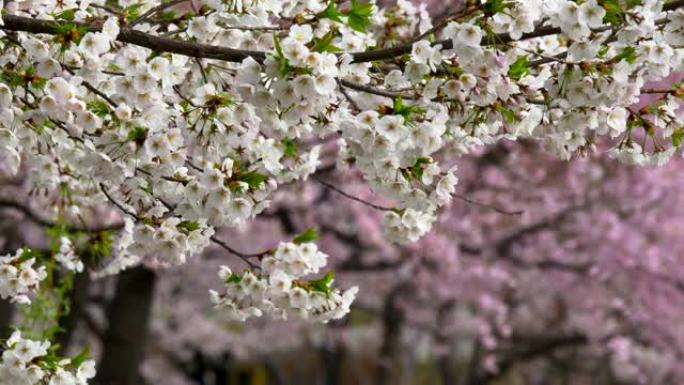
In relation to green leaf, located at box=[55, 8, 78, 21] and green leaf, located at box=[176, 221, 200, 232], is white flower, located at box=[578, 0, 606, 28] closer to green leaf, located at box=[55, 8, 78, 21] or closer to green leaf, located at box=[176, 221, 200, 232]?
green leaf, located at box=[176, 221, 200, 232]

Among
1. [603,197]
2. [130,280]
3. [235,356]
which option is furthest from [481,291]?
[235,356]

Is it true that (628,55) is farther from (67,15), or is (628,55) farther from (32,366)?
(32,366)

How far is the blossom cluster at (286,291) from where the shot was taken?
449 cm

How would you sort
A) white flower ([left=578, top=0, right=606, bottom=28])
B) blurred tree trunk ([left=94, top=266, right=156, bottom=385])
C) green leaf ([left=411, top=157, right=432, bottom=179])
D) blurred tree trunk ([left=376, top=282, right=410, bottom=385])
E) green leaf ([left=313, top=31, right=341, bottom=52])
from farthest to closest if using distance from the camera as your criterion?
blurred tree trunk ([left=376, top=282, right=410, bottom=385]), blurred tree trunk ([left=94, top=266, right=156, bottom=385]), green leaf ([left=411, top=157, right=432, bottom=179]), green leaf ([left=313, top=31, right=341, bottom=52]), white flower ([left=578, top=0, right=606, bottom=28])

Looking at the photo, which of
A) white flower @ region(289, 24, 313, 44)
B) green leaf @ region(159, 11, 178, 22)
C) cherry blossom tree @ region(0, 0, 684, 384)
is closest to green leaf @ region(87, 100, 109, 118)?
cherry blossom tree @ region(0, 0, 684, 384)

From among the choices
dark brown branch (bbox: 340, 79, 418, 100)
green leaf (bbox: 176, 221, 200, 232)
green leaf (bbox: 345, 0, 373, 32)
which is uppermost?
green leaf (bbox: 345, 0, 373, 32)

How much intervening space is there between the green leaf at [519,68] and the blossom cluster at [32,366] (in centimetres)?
218

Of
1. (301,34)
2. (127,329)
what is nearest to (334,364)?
(127,329)

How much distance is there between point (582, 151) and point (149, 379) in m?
19.7

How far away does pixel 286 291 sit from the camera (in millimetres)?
4520

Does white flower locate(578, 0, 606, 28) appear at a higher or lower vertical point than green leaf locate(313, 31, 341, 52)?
higher

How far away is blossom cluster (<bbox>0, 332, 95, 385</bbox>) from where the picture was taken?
434 centimetres

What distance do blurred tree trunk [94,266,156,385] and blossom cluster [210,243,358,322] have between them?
7.27 meters

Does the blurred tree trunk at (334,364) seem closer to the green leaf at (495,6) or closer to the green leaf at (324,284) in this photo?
the green leaf at (324,284)
